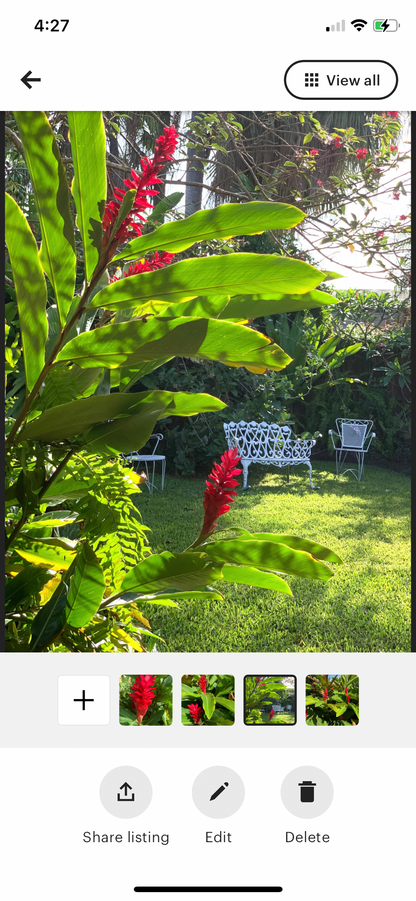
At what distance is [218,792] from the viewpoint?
37 cm

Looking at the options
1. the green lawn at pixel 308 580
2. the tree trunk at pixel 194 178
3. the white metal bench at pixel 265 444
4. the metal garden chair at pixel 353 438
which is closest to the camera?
the tree trunk at pixel 194 178

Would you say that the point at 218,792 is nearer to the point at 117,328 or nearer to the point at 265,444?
the point at 117,328

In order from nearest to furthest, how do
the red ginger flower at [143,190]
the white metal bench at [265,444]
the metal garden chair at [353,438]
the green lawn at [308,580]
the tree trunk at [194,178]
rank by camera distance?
the red ginger flower at [143,190] < the tree trunk at [194,178] < the green lawn at [308,580] < the white metal bench at [265,444] < the metal garden chair at [353,438]

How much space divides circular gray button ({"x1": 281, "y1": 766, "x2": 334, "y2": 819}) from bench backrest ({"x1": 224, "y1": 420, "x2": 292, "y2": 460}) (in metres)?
4.49

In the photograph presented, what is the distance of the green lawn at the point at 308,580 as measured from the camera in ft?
6.79

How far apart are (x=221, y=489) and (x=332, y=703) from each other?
16cm
